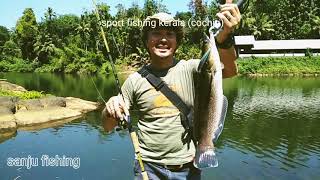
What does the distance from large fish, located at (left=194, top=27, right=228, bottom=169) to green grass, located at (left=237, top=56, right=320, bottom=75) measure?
2625 inches

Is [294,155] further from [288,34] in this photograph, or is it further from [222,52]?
[288,34]

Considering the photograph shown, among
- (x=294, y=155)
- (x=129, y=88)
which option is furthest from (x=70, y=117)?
(x=129, y=88)

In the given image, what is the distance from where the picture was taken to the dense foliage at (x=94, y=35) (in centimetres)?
7725

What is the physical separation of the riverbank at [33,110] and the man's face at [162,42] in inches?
912

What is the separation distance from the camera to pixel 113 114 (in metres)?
3.70

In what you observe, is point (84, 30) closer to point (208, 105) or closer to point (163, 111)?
point (163, 111)

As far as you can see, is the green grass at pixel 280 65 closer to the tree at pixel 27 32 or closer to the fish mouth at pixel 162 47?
the tree at pixel 27 32

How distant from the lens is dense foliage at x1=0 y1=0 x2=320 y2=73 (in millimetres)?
77250

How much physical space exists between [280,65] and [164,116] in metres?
69.1

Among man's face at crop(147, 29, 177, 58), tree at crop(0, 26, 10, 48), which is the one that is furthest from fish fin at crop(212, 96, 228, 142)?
tree at crop(0, 26, 10, 48)

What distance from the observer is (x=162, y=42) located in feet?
12.9

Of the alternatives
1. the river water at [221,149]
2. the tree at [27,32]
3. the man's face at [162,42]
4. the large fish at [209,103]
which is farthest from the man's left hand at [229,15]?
the tree at [27,32]

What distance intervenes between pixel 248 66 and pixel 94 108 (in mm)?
40866

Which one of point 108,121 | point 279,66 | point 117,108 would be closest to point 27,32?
point 279,66
